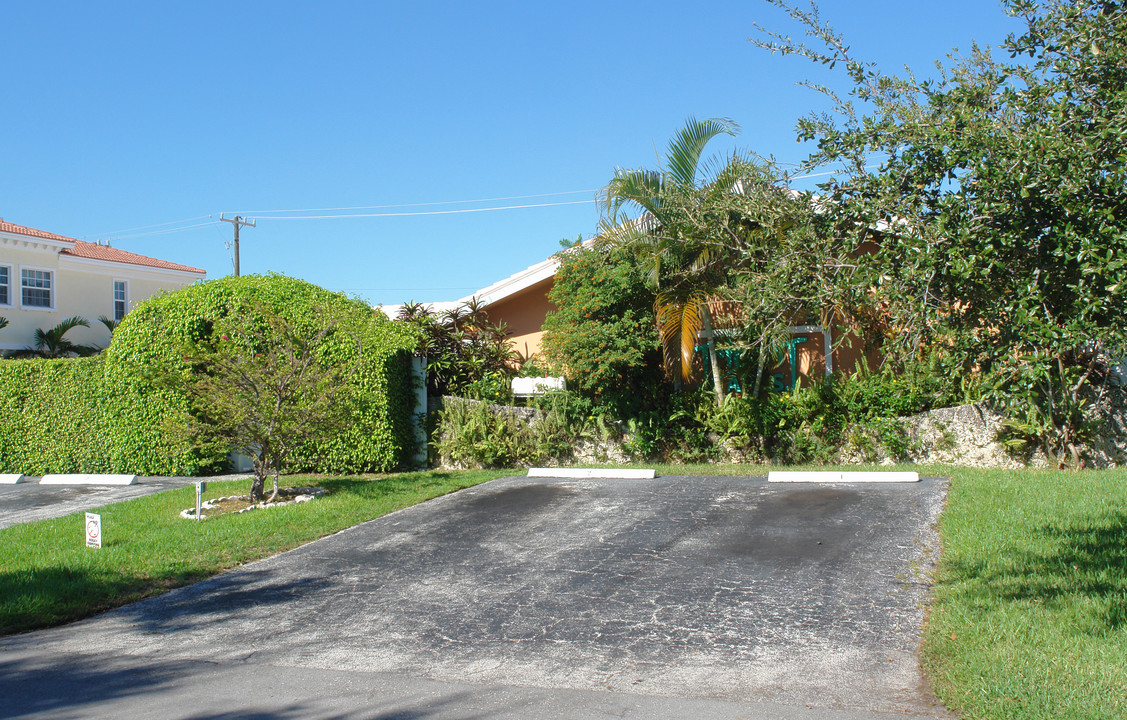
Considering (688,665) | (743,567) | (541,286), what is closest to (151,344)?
(541,286)

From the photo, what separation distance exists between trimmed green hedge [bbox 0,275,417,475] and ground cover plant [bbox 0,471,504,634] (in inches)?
74.6

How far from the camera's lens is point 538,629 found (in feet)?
21.3

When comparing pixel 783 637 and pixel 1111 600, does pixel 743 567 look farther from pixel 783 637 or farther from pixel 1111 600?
pixel 1111 600

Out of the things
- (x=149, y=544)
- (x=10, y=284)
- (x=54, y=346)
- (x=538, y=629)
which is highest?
(x=10, y=284)

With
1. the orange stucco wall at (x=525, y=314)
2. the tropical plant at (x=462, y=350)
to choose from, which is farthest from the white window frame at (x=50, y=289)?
the orange stucco wall at (x=525, y=314)

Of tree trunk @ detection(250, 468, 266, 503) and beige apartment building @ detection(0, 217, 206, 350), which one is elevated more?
beige apartment building @ detection(0, 217, 206, 350)

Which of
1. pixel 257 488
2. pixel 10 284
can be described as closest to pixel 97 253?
pixel 10 284

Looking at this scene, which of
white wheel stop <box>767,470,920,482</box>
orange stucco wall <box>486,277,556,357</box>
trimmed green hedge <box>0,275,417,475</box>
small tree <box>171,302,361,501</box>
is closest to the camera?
small tree <box>171,302,361,501</box>

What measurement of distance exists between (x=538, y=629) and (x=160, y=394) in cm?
1168

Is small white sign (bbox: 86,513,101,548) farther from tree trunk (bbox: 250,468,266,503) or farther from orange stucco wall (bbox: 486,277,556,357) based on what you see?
orange stucco wall (bbox: 486,277,556,357)

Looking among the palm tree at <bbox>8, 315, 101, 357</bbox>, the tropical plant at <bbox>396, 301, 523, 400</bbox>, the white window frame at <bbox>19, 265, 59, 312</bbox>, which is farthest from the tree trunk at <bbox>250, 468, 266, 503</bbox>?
the white window frame at <bbox>19, 265, 59, 312</bbox>

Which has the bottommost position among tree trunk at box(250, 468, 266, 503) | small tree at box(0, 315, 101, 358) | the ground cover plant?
the ground cover plant

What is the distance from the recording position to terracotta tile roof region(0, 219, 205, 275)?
90.1 ft

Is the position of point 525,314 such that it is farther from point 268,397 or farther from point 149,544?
point 149,544
